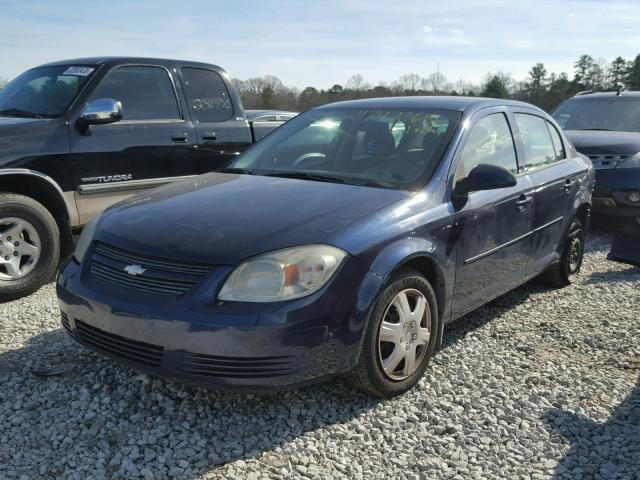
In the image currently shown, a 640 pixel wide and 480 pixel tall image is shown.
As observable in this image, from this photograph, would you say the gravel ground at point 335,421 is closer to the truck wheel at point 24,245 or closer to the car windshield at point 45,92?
the truck wheel at point 24,245

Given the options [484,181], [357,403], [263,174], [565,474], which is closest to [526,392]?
[565,474]

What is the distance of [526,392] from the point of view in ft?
11.4

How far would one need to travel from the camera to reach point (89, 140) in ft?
16.9

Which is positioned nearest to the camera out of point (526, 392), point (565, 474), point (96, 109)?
point (565, 474)

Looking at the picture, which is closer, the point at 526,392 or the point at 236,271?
the point at 236,271

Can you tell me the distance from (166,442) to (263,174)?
1.85 m

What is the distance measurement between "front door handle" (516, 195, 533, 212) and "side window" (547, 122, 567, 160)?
40.3 inches

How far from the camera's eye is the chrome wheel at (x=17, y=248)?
4723 millimetres

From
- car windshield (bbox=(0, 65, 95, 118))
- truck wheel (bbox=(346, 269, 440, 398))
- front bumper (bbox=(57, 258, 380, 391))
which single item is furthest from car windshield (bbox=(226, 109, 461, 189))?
car windshield (bbox=(0, 65, 95, 118))

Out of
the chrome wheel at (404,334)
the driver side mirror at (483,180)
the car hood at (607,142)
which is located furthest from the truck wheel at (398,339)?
the car hood at (607,142)

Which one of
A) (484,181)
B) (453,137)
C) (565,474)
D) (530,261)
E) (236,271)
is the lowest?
(565,474)

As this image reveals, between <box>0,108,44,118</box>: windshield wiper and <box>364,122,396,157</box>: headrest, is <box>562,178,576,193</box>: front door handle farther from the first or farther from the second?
<box>0,108,44,118</box>: windshield wiper

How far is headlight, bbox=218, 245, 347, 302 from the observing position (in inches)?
110

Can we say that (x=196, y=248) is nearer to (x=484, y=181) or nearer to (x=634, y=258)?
(x=484, y=181)
